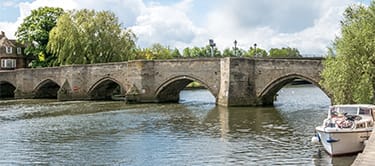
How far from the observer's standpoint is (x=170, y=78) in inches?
1625

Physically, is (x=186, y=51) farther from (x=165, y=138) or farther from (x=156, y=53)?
(x=165, y=138)

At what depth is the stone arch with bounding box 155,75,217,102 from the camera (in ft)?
134

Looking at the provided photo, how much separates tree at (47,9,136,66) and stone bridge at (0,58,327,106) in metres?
2.53

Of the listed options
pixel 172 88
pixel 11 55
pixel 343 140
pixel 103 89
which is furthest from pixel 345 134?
pixel 11 55

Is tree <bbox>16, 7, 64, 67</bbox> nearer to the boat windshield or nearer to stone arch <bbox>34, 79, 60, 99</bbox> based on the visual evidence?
stone arch <bbox>34, 79, 60, 99</bbox>

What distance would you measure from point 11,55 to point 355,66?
55.6 m

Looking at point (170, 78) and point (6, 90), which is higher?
point (170, 78)

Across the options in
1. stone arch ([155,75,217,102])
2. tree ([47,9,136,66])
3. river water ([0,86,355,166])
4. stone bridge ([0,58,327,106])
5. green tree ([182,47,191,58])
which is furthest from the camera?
green tree ([182,47,191,58])

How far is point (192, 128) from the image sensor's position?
993 inches

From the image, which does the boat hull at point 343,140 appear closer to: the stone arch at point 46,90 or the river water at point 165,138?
the river water at point 165,138

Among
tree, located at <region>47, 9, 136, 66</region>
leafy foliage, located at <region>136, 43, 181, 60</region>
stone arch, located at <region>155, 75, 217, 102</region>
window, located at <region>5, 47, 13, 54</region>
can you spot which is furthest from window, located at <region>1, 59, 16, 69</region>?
stone arch, located at <region>155, 75, 217, 102</region>

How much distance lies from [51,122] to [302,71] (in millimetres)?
16180

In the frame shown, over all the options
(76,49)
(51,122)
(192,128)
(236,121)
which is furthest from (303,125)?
(76,49)

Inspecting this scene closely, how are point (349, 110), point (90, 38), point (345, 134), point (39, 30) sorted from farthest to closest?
1. point (39, 30)
2. point (90, 38)
3. point (349, 110)
4. point (345, 134)
